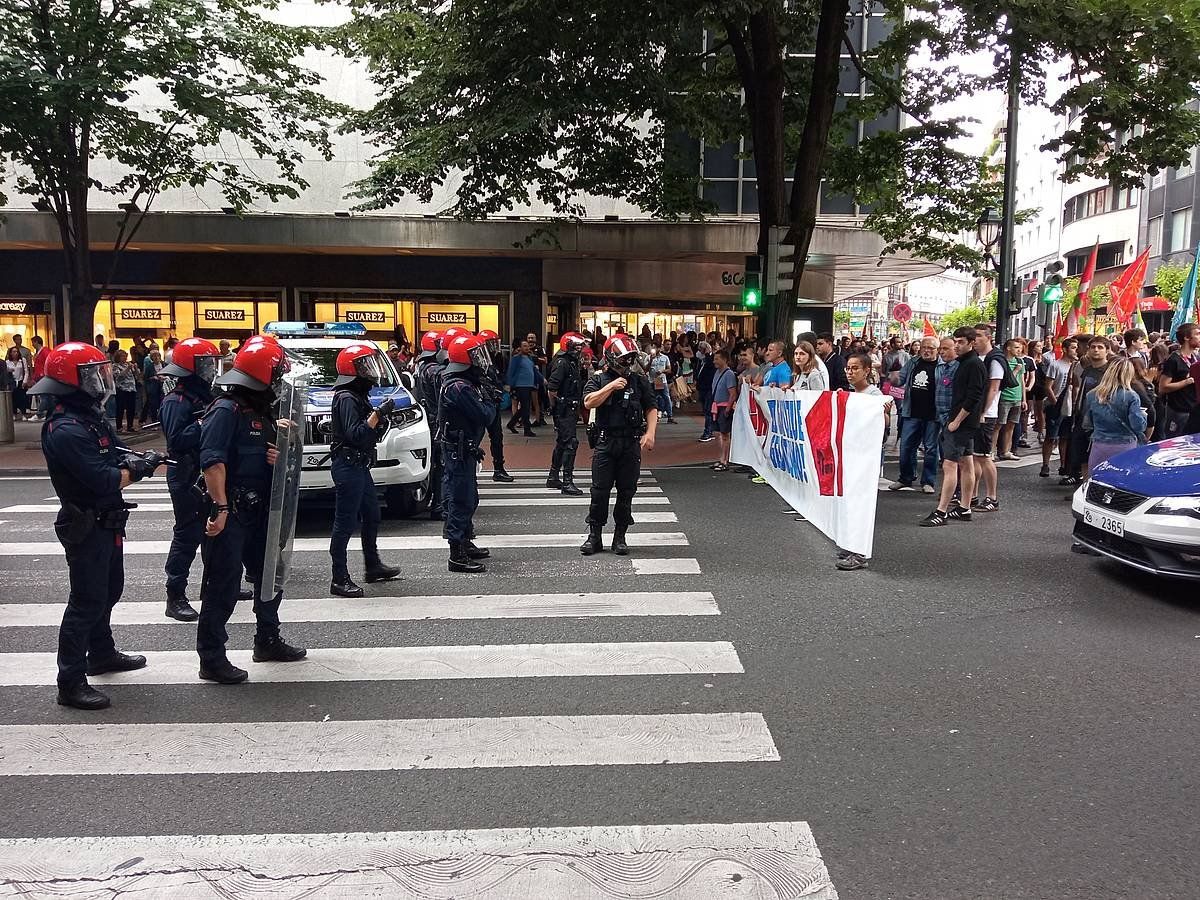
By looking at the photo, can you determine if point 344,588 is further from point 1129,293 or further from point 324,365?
point 1129,293

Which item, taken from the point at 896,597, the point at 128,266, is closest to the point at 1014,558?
the point at 896,597

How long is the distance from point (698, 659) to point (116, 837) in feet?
10.5

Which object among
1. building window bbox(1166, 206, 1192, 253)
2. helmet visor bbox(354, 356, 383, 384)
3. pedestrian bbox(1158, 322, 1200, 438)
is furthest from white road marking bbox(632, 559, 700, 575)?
building window bbox(1166, 206, 1192, 253)

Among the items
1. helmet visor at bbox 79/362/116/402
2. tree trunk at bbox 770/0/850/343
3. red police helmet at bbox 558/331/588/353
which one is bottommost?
helmet visor at bbox 79/362/116/402

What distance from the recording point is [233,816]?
12.6 feet

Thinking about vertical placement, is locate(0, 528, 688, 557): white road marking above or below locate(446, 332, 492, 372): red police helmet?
below

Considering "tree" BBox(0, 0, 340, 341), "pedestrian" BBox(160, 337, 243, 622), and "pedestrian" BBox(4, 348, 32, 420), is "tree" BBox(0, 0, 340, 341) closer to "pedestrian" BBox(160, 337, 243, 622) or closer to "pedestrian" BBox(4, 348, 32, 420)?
"pedestrian" BBox(4, 348, 32, 420)

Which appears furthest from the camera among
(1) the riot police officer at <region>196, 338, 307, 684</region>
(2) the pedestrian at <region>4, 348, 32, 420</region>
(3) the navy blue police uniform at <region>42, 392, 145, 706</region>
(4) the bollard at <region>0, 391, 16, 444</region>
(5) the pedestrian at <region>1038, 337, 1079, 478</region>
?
(2) the pedestrian at <region>4, 348, 32, 420</region>

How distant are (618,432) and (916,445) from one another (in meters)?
5.69

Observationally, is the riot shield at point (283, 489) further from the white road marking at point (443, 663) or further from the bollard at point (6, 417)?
the bollard at point (6, 417)

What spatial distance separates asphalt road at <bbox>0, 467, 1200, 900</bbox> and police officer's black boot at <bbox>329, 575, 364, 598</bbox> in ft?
0.73

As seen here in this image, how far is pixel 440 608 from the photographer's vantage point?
694 centimetres

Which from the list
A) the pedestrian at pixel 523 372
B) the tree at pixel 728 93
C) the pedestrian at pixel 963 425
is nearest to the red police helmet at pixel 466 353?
the pedestrian at pixel 963 425

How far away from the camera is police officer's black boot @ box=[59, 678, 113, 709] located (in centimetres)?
503
